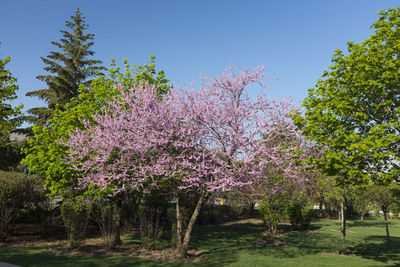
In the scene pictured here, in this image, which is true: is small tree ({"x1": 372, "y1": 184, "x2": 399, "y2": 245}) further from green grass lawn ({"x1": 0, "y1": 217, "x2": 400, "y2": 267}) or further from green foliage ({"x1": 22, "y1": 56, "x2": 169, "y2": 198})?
green foliage ({"x1": 22, "y1": 56, "x2": 169, "y2": 198})

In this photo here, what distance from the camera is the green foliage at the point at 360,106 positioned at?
9.48m

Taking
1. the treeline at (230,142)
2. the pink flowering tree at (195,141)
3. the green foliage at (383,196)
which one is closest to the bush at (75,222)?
the treeline at (230,142)

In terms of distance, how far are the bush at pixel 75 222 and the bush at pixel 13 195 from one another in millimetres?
3105

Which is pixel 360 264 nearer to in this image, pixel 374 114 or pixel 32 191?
pixel 374 114

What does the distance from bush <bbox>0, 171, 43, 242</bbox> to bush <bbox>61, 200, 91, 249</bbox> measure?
10.2 ft

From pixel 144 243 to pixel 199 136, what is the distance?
220 inches

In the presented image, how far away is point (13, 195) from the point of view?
13.6 m

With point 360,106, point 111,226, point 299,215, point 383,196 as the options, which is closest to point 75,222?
point 111,226

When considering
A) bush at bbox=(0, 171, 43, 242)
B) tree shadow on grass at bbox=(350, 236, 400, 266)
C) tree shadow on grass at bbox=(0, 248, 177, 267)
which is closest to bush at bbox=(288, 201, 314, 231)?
tree shadow on grass at bbox=(350, 236, 400, 266)

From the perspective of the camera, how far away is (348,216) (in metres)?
39.6

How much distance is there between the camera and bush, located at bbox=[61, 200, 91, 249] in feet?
39.8

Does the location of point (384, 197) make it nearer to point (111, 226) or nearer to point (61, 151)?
point (111, 226)

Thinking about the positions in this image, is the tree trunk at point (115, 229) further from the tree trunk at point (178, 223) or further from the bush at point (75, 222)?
the tree trunk at point (178, 223)

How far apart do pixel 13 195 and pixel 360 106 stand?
15.5 metres
